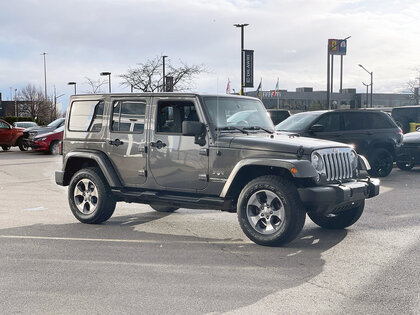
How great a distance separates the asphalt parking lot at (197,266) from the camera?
4.41m

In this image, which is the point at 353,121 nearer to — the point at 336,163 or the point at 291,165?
the point at 336,163

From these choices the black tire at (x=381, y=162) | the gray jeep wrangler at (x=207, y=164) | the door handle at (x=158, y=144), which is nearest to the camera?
the gray jeep wrangler at (x=207, y=164)

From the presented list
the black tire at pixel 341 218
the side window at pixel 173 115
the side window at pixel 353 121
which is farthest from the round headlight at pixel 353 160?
the side window at pixel 353 121

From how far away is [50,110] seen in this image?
3246 inches

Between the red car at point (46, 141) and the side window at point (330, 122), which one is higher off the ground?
the side window at point (330, 122)

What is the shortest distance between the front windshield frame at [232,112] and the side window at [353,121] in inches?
262

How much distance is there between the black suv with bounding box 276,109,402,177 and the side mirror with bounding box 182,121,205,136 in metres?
6.82

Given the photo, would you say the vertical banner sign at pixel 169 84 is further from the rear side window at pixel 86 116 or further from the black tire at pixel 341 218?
the black tire at pixel 341 218

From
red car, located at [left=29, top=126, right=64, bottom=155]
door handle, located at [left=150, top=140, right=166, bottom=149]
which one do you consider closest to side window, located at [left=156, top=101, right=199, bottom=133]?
door handle, located at [left=150, top=140, right=166, bottom=149]

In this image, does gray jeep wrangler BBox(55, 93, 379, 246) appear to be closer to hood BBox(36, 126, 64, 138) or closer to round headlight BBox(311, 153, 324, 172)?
round headlight BBox(311, 153, 324, 172)

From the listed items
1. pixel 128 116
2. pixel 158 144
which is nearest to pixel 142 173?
pixel 158 144

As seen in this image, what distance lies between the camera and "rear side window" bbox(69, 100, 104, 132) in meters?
7.86

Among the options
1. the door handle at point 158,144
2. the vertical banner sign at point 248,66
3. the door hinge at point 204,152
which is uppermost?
the vertical banner sign at point 248,66

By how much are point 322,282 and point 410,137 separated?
11.7 m
